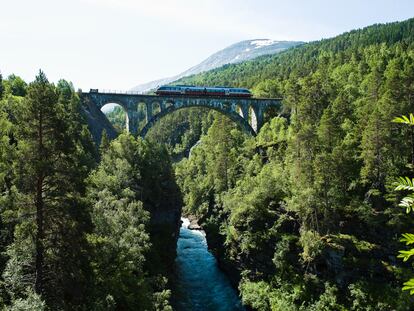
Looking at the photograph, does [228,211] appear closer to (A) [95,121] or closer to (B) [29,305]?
(A) [95,121]

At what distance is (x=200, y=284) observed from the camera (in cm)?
4897

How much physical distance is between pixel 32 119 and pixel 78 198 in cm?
484

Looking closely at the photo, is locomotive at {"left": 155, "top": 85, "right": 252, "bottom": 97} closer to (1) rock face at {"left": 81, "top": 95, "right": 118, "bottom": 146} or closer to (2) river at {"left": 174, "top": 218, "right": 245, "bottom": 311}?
(1) rock face at {"left": 81, "top": 95, "right": 118, "bottom": 146}

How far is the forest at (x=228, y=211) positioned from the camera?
2111cm

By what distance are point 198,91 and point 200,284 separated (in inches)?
1827

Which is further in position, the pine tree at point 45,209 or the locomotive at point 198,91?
the locomotive at point 198,91

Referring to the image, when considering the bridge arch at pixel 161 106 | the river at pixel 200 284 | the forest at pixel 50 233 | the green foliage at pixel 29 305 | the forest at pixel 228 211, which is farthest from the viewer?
the bridge arch at pixel 161 106

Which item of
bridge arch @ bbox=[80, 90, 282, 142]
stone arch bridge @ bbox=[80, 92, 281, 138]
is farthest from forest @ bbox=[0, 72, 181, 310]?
stone arch bridge @ bbox=[80, 92, 281, 138]

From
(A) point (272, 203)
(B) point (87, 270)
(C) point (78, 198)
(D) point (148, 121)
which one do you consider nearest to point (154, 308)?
(B) point (87, 270)

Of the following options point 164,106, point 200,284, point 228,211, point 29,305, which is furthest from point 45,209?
point 164,106

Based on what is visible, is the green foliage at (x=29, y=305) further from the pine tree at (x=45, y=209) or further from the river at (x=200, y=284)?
the river at (x=200, y=284)

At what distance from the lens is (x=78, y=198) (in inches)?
877

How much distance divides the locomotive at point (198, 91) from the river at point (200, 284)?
32489 millimetres

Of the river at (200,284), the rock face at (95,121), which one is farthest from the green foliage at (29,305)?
the rock face at (95,121)
